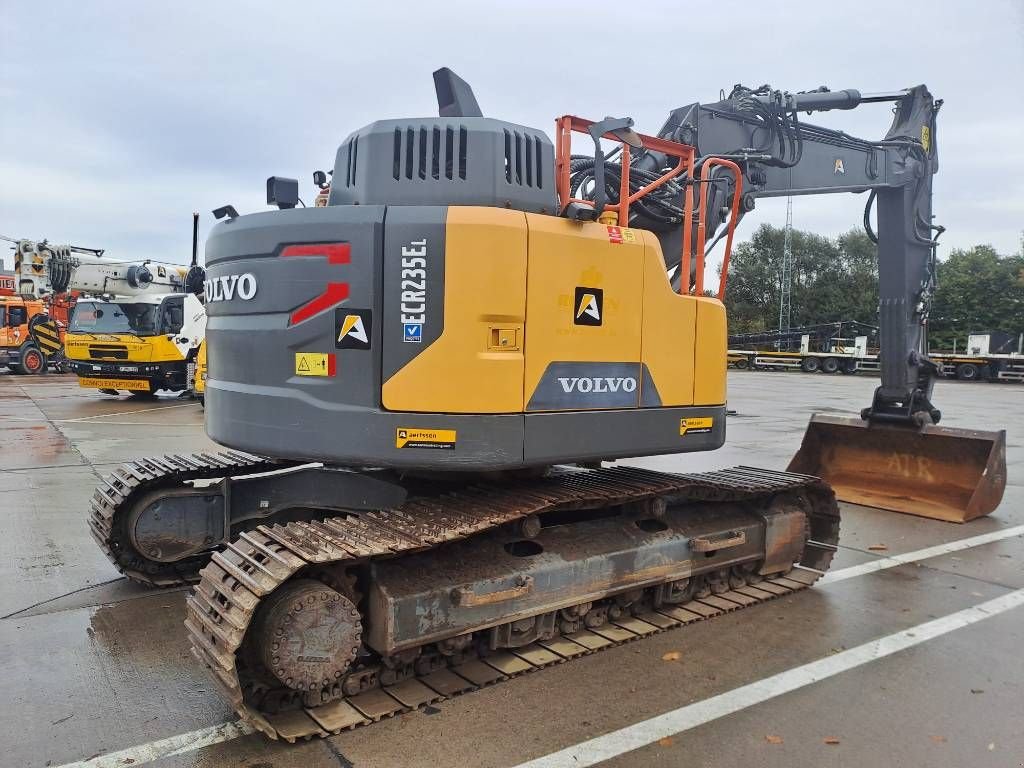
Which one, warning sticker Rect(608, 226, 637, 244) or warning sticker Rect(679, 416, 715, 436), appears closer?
warning sticker Rect(608, 226, 637, 244)

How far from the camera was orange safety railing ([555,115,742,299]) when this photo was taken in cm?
442

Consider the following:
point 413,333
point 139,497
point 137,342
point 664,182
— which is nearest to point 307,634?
point 413,333

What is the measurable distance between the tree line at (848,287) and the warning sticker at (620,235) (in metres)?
50.4

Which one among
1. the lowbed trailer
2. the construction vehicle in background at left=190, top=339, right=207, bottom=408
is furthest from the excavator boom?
the lowbed trailer

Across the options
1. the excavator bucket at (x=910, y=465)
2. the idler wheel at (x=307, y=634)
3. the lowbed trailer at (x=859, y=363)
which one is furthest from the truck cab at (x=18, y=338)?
the lowbed trailer at (x=859, y=363)

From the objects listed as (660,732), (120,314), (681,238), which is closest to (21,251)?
(120,314)

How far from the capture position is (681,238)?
17.6 feet

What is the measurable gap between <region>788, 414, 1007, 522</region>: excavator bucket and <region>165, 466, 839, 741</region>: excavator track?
4.26 m

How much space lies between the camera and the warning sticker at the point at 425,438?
391 centimetres

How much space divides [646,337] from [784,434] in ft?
36.6

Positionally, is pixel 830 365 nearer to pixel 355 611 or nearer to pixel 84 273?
pixel 84 273

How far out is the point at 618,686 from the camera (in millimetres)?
4023

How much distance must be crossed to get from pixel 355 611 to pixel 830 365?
4498 cm

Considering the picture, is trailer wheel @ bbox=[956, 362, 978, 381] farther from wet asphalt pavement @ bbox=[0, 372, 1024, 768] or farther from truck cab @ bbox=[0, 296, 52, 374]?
truck cab @ bbox=[0, 296, 52, 374]
